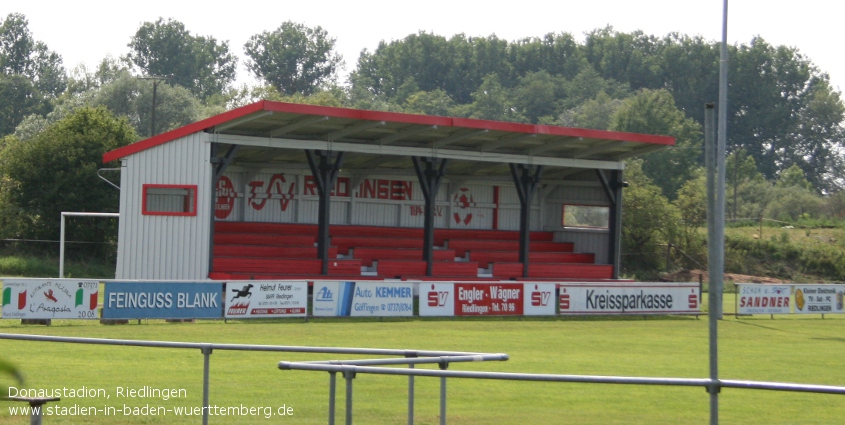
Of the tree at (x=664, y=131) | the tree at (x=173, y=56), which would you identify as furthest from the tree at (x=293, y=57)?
the tree at (x=664, y=131)

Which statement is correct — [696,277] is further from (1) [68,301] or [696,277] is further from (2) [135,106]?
(2) [135,106]

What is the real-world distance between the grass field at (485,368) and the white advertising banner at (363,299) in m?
0.47

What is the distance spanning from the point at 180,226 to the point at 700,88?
107 m

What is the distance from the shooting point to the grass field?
10.1 m

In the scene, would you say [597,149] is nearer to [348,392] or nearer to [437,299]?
A: [437,299]

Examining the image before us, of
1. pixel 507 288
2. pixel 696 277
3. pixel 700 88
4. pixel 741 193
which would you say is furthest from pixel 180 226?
pixel 700 88

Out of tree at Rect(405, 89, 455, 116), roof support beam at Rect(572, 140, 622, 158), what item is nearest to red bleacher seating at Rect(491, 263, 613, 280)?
roof support beam at Rect(572, 140, 622, 158)

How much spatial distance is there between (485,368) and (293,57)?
124 m

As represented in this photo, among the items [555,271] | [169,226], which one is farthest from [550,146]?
[169,226]

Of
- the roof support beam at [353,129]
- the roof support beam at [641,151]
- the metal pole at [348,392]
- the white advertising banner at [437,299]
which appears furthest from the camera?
the roof support beam at [641,151]

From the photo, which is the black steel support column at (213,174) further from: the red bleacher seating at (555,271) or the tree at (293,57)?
the tree at (293,57)

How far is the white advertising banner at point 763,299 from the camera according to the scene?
30.9m

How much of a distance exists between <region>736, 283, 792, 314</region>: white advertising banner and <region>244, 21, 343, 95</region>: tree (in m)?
109

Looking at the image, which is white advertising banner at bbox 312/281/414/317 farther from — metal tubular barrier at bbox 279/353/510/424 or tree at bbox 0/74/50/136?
tree at bbox 0/74/50/136
